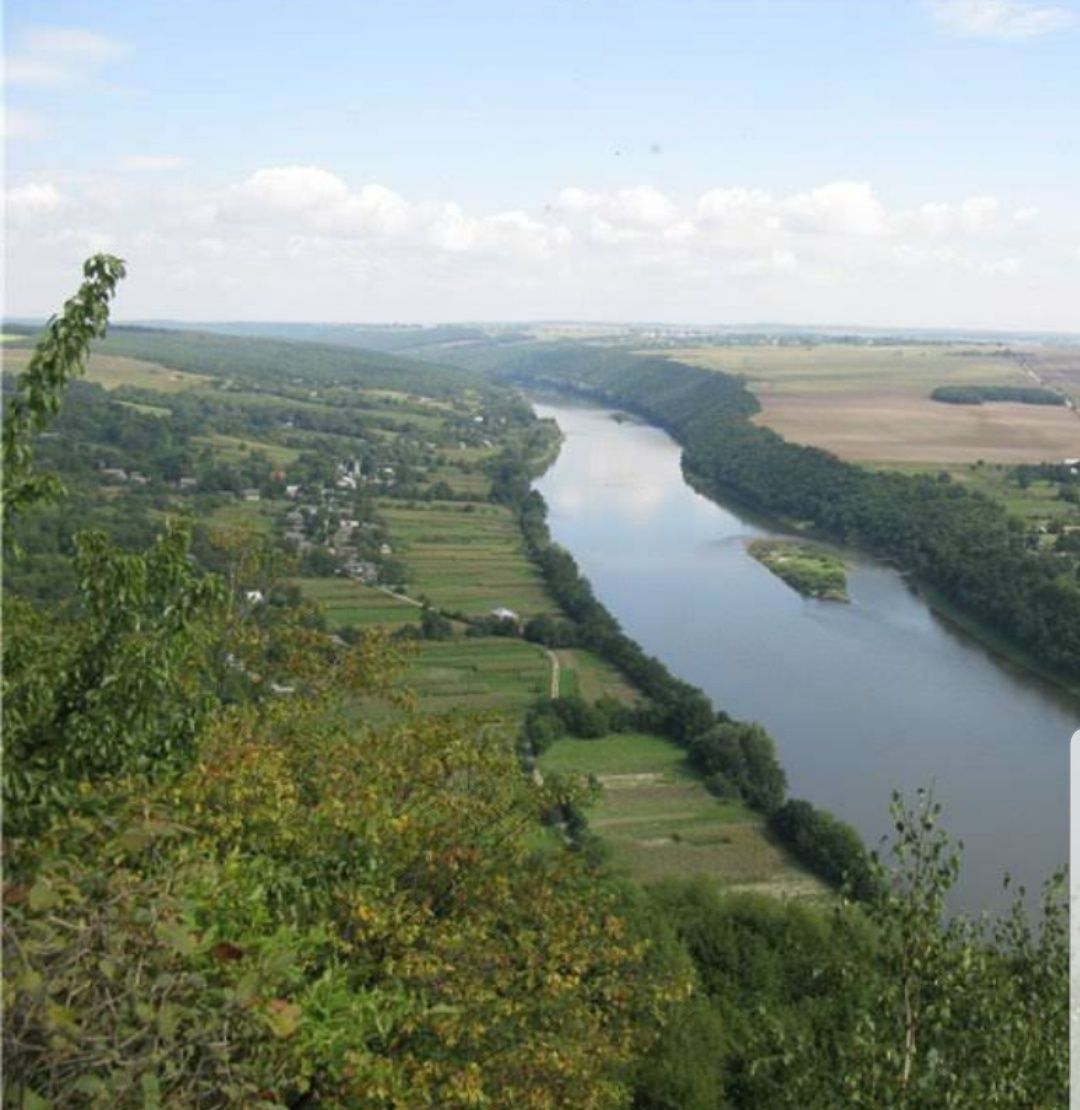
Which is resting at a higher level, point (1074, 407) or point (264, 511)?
point (1074, 407)

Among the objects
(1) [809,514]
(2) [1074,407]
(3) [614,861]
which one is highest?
(2) [1074,407]

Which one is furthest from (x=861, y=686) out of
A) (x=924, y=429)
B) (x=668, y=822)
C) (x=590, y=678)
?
(x=924, y=429)

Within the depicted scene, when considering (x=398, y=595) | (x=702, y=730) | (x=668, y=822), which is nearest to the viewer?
(x=668, y=822)

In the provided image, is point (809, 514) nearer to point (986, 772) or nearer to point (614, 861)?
point (986, 772)

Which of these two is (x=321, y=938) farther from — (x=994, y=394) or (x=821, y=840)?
(x=994, y=394)

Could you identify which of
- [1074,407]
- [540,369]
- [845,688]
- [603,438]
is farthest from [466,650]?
[540,369]

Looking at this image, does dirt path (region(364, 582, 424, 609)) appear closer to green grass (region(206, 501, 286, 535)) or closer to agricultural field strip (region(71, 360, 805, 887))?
agricultural field strip (region(71, 360, 805, 887))

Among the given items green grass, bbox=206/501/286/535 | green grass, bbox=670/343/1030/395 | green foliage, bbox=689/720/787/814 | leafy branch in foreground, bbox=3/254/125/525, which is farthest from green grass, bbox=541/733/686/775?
green grass, bbox=670/343/1030/395
